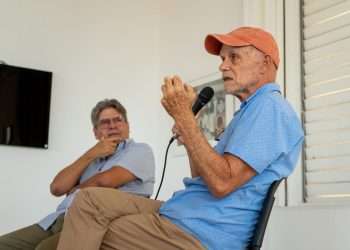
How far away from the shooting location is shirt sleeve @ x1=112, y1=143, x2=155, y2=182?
7.70 feet

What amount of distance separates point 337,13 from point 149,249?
5.48ft

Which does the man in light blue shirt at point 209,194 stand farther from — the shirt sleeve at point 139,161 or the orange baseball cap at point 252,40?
the shirt sleeve at point 139,161

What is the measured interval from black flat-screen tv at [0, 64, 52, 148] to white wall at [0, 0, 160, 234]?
56 millimetres

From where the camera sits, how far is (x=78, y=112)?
376 centimetres

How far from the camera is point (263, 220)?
1.45m

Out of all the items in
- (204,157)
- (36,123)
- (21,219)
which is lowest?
(21,219)

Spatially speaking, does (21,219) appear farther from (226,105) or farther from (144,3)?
(144,3)

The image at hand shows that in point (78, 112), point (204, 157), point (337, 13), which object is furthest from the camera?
point (78, 112)

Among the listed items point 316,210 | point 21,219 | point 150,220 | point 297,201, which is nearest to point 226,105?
point 297,201

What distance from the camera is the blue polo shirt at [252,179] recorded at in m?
1.45

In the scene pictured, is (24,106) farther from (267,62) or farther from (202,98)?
(267,62)

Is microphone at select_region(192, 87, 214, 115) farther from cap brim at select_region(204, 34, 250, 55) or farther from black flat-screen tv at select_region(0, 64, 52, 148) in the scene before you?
black flat-screen tv at select_region(0, 64, 52, 148)

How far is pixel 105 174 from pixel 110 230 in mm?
823

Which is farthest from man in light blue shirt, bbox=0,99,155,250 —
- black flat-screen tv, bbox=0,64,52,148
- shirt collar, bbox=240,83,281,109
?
black flat-screen tv, bbox=0,64,52,148
